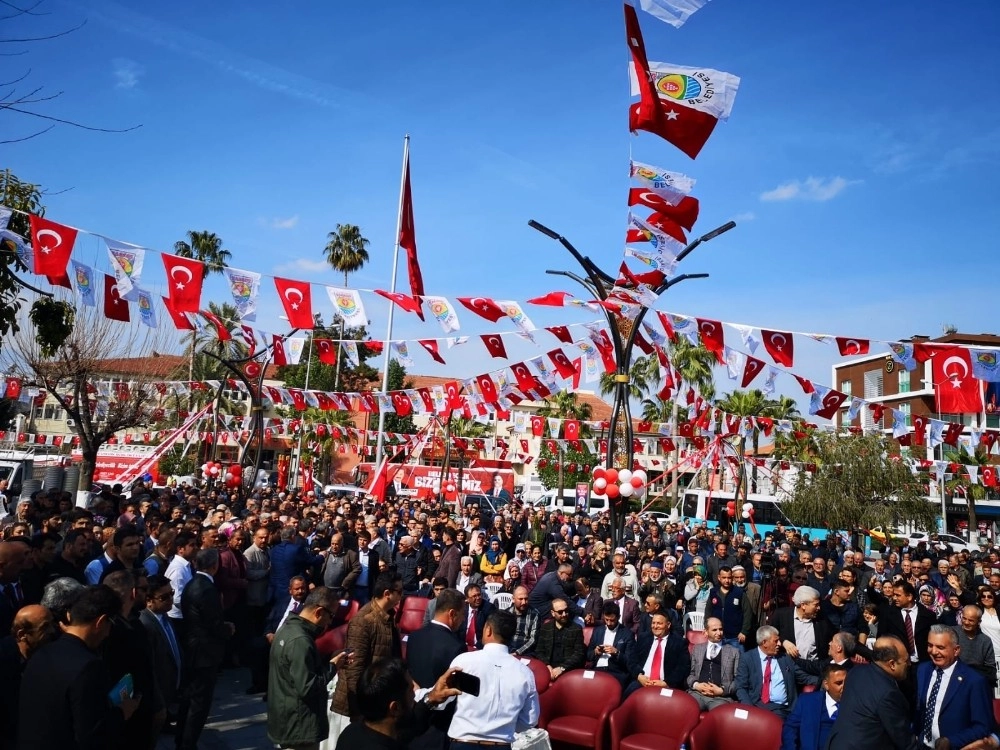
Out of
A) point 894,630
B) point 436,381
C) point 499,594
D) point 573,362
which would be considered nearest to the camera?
point 894,630

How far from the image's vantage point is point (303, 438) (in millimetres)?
50500

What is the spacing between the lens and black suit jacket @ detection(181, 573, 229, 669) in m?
6.41

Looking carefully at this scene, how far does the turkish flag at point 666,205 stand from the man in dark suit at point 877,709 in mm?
6523

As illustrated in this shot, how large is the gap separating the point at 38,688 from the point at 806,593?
7.06m

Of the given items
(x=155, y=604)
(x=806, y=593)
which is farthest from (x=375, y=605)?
(x=806, y=593)

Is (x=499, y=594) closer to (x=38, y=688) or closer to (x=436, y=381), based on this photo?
(x=38, y=688)

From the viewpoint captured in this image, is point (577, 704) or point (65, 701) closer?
point (65, 701)

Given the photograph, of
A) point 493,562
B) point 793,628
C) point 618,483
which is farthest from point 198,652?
point 618,483

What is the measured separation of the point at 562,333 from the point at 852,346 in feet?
21.3

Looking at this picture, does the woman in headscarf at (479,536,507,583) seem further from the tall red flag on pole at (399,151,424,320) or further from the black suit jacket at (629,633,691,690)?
the tall red flag on pole at (399,151,424,320)

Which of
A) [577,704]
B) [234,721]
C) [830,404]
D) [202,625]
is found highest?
[830,404]

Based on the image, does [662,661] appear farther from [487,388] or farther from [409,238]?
[409,238]

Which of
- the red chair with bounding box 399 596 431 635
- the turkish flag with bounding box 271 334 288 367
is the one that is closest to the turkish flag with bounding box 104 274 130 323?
the turkish flag with bounding box 271 334 288 367

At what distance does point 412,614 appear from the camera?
10125mm
